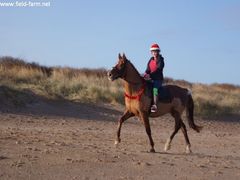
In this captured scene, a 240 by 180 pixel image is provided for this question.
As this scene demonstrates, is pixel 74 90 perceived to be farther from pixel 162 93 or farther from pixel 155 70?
pixel 155 70

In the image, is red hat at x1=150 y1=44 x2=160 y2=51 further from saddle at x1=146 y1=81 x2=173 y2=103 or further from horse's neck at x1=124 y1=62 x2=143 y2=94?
saddle at x1=146 y1=81 x2=173 y2=103

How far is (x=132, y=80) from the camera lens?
13.7 metres

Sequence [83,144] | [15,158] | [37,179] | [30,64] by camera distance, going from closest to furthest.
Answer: [37,179]
[15,158]
[83,144]
[30,64]

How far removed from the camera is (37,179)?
32.0 ft

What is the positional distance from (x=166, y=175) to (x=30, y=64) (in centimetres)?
2921

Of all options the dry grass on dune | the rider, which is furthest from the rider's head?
the dry grass on dune

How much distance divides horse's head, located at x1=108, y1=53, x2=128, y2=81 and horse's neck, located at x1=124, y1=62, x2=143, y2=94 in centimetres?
13

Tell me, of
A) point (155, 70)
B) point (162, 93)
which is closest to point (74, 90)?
point (162, 93)

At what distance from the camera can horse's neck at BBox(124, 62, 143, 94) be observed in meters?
13.7

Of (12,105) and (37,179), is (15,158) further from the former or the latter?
(12,105)

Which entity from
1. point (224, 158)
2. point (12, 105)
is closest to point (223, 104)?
point (12, 105)

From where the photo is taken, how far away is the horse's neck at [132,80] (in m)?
13.7

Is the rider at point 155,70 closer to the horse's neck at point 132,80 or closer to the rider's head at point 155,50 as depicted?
the rider's head at point 155,50

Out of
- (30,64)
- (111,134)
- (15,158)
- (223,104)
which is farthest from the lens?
(30,64)
